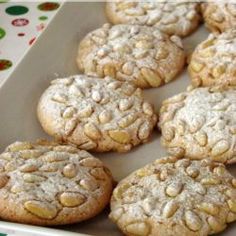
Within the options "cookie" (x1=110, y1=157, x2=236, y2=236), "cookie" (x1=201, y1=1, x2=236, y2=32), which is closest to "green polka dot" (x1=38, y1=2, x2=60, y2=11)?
"cookie" (x1=201, y1=1, x2=236, y2=32)

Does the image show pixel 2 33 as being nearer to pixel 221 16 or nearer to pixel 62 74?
pixel 62 74

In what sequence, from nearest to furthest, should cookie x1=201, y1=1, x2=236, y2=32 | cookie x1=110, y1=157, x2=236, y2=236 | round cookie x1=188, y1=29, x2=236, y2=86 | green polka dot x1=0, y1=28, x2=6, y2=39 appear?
cookie x1=110, y1=157, x2=236, y2=236 → round cookie x1=188, y1=29, x2=236, y2=86 → cookie x1=201, y1=1, x2=236, y2=32 → green polka dot x1=0, y1=28, x2=6, y2=39

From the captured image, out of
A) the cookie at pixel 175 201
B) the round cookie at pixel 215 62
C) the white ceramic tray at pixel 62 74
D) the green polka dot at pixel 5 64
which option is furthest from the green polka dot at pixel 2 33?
the cookie at pixel 175 201

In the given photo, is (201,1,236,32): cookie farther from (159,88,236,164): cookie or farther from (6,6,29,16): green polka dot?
(6,6,29,16): green polka dot

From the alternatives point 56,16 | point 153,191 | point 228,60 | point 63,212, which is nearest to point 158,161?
point 153,191

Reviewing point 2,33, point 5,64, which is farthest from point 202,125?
point 2,33

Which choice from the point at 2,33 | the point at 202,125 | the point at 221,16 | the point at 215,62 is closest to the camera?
the point at 202,125
